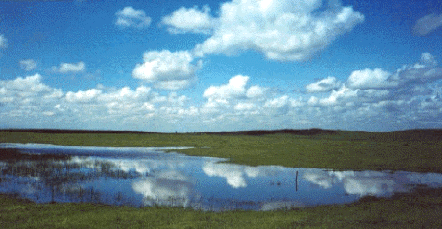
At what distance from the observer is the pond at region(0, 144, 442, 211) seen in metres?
28.2

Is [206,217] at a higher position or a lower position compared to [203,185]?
higher

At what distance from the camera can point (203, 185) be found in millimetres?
36656

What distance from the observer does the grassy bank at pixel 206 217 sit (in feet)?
64.1

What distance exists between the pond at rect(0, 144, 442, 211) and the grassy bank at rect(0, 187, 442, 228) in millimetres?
3054

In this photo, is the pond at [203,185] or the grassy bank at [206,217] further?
the pond at [203,185]

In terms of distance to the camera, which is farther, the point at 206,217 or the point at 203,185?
the point at 203,185

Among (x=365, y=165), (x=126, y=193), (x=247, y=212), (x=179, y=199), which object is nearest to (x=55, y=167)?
(x=126, y=193)

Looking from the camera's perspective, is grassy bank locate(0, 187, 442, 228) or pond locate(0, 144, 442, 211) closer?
grassy bank locate(0, 187, 442, 228)

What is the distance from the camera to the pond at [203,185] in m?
28.2

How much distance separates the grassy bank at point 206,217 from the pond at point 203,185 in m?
3.05

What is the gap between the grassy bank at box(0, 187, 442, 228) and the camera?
64.1ft

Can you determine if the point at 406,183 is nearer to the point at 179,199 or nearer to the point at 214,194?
the point at 214,194

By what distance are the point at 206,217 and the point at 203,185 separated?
1529 cm

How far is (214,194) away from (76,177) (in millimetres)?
17257
